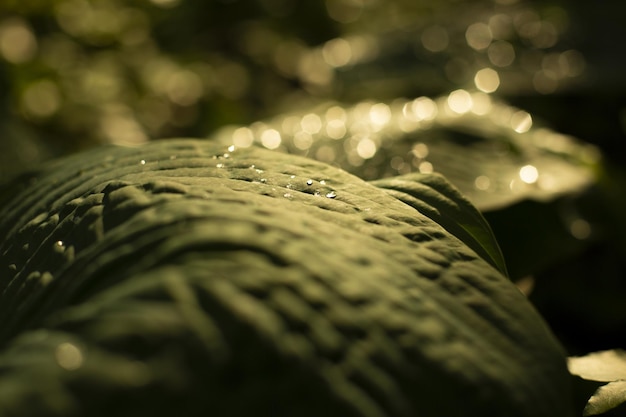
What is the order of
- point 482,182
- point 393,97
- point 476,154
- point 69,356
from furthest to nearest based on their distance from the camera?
point 393,97 < point 476,154 < point 482,182 < point 69,356

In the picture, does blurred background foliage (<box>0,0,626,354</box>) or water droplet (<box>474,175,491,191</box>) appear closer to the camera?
water droplet (<box>474,175,491,191</box>)

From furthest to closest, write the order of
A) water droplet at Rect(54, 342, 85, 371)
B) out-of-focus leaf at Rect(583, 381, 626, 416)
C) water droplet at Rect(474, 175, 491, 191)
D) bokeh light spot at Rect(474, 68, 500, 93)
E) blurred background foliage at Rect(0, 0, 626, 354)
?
bokeh light spot at Rect(474, 68, 500, 93)
blurred background foliage at Rect(0, 0, 626, 354)
water droplet at Rect(474, 175, 491, 191)
out-of-focus leaf at Rect(583, 381, 626, 416)
water droplet at Rect(54, 342, 85, 371)

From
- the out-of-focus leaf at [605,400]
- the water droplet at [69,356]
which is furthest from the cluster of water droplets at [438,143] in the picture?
the water droplet at [69,356]

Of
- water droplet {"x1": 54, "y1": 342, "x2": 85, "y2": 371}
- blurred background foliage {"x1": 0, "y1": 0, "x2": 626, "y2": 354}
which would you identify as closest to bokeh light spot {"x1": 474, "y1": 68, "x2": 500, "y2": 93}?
blurred background foliage {"x1": 0, "y1": 0, "x2": 626, "y2": 354}

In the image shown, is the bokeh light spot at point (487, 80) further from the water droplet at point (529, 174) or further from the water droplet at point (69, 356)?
the water droplet at point (69, 356)

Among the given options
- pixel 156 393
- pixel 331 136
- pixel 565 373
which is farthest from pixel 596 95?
pixel 156 393

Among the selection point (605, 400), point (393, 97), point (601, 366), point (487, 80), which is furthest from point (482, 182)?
point (487, 80)

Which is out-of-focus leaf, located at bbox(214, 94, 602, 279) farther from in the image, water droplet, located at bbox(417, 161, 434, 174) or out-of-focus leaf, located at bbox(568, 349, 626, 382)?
out-of-focus leaf, located at bbox(568, 349, 626, 382)

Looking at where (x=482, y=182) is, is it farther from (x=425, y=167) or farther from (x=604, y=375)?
(x=604, y=375)
